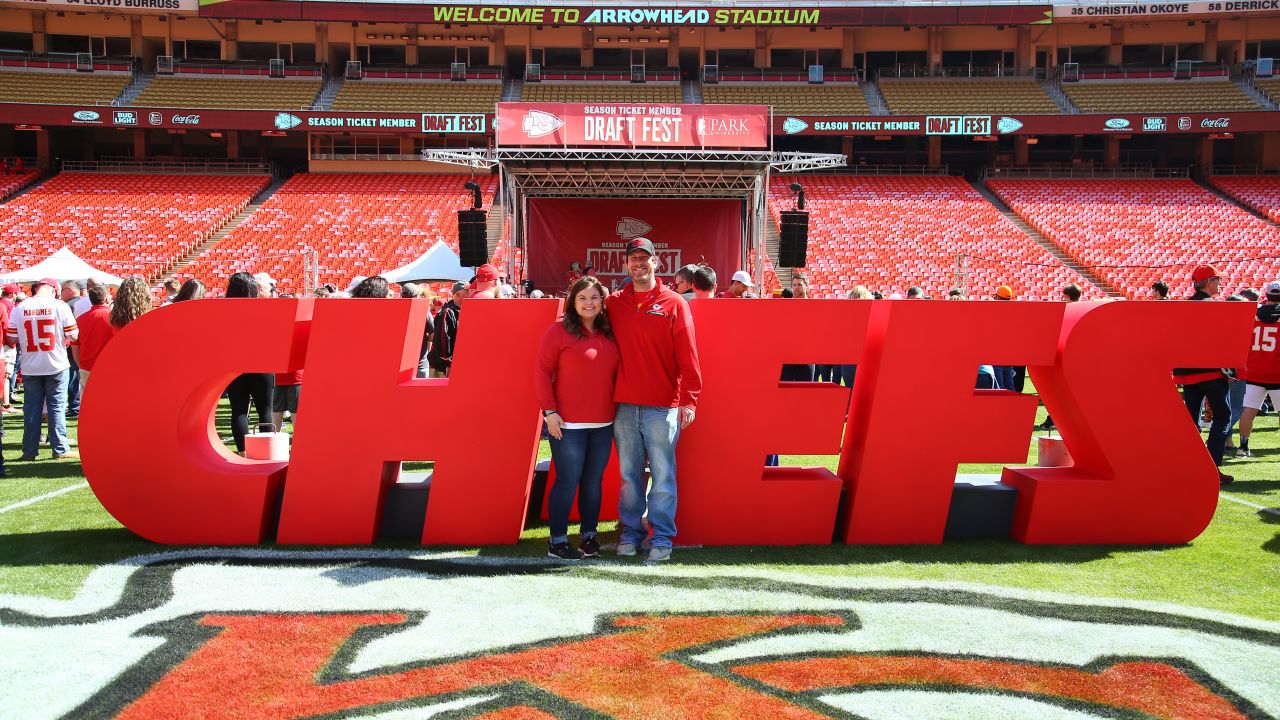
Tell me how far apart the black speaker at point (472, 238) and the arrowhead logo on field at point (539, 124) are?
1575 millimetres

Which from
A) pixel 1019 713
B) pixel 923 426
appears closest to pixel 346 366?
pixel 923 426

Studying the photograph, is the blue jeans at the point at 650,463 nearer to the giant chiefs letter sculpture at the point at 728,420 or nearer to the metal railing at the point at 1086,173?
the giant chiefs letter sculpture at the point at 728,420

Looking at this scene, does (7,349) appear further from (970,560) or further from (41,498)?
(970,560)

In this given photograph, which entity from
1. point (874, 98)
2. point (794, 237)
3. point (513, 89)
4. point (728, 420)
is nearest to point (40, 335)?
point (728, 420)

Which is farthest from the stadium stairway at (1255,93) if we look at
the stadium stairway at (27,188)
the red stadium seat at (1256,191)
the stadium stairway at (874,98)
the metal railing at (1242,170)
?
the stadium stairway at (27,188)

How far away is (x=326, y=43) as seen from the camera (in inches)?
1359

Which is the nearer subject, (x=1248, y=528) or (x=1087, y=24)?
(x=1248, y=528)

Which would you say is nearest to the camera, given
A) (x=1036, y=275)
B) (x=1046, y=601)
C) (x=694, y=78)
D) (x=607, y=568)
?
(x=1046, y=601)

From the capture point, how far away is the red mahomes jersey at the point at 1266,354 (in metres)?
7.47

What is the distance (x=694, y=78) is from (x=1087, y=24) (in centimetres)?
1507

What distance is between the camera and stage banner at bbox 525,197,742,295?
18.7 metres

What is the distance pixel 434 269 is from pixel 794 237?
6.30 m

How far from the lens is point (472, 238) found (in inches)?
601

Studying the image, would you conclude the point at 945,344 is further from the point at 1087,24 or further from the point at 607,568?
the point at 1087,24
